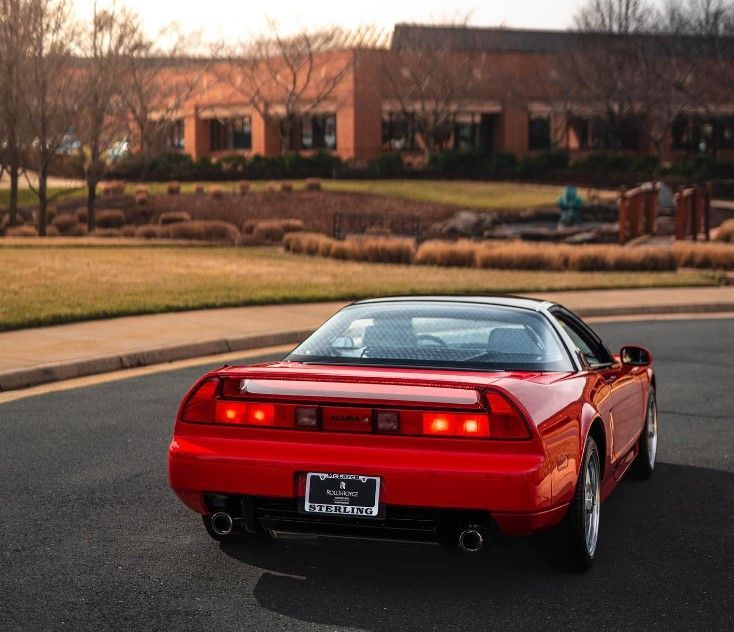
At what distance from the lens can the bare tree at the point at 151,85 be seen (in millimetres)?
56206

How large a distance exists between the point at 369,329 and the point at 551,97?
76.6 meters

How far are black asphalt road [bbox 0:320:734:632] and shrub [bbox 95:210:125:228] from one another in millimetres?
43818

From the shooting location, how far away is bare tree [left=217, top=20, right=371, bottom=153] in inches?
3152

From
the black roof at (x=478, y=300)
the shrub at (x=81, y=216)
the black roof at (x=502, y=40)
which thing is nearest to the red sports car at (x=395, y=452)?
the black roof at (x=478, y=300)

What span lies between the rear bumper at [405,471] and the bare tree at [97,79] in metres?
39.8

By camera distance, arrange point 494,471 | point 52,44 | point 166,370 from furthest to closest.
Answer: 1. point 52,44
2. point 166,370
3. point 494,471

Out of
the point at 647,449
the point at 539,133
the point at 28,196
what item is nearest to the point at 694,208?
the point at 647,449

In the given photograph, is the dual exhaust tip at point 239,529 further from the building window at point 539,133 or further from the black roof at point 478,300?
the building window at point 539,133

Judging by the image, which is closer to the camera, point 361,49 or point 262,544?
point 262,544

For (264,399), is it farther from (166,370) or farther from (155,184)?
(155,184)

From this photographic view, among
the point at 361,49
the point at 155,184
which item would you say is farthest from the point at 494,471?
the point at 361,49

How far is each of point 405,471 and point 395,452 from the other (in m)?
0.10

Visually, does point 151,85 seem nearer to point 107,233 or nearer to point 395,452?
point 107,233

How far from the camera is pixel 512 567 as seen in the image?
6344 mm
